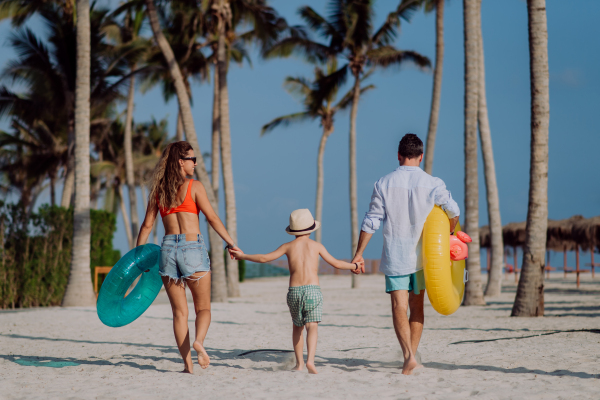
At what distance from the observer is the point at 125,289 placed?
5250 mm

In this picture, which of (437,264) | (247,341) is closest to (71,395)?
(437,264)

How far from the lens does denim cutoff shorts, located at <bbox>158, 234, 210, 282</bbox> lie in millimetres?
4673

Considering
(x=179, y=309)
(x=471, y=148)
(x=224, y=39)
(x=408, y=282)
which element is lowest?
(x=179, y=309)

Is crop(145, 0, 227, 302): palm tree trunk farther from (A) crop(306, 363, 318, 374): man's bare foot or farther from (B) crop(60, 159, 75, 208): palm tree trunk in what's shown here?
(A) crop(306, 363, 318, 374): man's bare foot

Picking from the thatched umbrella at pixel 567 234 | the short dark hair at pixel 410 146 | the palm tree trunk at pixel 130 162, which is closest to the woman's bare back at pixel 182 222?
the short dark hair at pixel 410 146

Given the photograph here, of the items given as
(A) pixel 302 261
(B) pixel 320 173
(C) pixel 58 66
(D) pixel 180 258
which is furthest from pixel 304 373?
(B) pixel 320 173

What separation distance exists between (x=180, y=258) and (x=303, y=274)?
0.99 metres

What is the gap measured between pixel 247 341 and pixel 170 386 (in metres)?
3.03

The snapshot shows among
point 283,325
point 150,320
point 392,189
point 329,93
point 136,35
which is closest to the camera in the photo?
point 392,189

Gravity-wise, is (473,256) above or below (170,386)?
above

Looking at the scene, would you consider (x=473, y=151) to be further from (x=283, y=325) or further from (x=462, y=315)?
(x=283, y=325)

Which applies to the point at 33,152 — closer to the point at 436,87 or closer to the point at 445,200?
the point at 436,87

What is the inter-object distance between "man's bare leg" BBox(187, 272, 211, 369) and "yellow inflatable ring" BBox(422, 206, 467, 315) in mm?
1764

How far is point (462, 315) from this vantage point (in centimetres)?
1057
